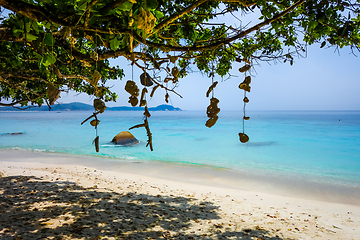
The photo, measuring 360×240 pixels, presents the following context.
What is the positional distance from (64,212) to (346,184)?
9849mm

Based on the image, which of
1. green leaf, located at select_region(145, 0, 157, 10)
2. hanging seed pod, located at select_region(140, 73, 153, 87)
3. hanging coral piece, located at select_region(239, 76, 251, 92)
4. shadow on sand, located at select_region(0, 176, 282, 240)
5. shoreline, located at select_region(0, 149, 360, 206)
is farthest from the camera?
shoreline, located at select_region(0, 149, 360, 206)

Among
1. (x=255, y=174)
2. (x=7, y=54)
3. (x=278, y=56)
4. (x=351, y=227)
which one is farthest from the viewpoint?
(x=255, y=174)

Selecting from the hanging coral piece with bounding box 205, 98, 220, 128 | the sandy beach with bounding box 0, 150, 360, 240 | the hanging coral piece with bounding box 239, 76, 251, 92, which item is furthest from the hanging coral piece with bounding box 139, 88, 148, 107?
the sandy beach with bounding box 0, 150, 360, 240

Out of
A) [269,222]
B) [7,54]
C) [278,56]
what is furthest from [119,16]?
[269,222]

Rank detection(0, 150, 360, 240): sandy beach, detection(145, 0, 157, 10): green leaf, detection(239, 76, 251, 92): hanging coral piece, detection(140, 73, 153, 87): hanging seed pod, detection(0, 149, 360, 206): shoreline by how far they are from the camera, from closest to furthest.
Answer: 1. detection(145, 0, 157, 10): green leaf
2. detection(140, 73, 153, 87): hanging seed pod
3. detection(239, 76, 251, 92): hanging coral piece
4. detection(0, 150, 360, 240): sandy beach
5. detection(0, 149, 360, 206): shoreline

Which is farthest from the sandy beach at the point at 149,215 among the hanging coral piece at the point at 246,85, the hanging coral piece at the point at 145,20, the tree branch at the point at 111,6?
the hanging coral piece at the point at 145,20

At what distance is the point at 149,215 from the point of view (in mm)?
3684

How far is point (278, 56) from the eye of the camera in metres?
2.68

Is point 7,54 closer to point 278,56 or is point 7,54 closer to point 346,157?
point 278,56

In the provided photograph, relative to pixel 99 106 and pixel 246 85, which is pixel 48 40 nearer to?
pixel 99 106

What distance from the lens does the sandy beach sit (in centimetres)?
301

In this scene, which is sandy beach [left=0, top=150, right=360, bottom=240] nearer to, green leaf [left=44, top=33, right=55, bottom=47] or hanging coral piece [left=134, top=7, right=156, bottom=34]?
green leaf [left=44, top=33, right=55, bottom=47]

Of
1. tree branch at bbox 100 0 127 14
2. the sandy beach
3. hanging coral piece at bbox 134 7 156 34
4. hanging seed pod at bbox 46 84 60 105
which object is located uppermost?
tree branch at bbox 100 0 127 14

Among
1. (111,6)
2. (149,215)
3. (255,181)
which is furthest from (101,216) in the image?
(255,181)
